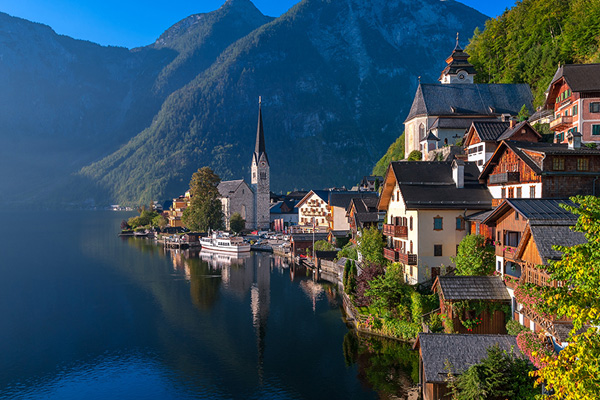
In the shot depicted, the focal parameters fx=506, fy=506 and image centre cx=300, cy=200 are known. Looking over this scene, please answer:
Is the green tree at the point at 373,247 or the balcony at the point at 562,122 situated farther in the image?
the balcony at the point at 562,122

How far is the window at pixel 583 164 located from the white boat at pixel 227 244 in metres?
67.6

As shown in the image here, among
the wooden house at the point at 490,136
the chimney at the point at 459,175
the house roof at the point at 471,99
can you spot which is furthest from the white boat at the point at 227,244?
the chimney at the point at 459,175

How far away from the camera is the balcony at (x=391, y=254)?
141 ft

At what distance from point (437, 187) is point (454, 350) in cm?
1904

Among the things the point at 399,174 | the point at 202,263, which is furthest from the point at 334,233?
the point at 399,174

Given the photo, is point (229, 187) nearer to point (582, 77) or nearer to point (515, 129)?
point (515, 129)

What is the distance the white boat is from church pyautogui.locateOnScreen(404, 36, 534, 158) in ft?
114

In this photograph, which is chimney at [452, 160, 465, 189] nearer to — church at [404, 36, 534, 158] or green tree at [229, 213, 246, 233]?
church at [404, 36, 534, 158]

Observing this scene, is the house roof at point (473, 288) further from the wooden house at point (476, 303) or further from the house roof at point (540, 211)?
the house roof at point (540, 211)

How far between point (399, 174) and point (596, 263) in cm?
3057

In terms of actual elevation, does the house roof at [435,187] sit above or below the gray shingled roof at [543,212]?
above

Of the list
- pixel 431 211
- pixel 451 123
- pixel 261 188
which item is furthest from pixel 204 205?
pixel 431 211

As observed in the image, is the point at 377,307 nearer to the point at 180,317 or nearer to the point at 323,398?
the point at 323,398

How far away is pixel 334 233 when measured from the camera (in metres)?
83.1
